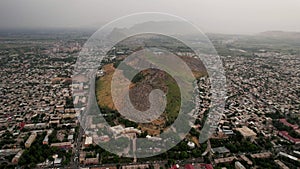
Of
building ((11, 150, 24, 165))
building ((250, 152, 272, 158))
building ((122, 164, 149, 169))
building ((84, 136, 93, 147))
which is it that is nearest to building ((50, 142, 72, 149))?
building ((84, 136, 93, 147))

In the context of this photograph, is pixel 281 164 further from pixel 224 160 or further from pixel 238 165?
pixel 224 160

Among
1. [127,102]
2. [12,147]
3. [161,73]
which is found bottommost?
[12,147]

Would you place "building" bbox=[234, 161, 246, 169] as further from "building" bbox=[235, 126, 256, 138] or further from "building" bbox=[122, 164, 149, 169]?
"building" bbox=[122, 164, 149, 169]

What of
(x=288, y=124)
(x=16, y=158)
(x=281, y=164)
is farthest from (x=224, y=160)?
(x=16, y=158)

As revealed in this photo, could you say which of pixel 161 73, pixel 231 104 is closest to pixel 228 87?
pixel 231 104

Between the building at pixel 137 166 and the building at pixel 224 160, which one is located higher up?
the building at pixel 224 160

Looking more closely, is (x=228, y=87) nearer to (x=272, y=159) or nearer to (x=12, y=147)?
(x=272, y=159)

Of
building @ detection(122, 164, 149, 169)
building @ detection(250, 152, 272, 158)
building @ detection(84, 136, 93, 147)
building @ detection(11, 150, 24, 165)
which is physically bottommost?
building @ detection(11, 150, 24, 165)

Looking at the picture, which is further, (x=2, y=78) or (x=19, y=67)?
(x=19, y=67)

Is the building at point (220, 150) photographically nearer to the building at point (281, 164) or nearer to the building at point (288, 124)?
the building at point (281, 164)

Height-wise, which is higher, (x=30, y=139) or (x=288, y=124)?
(x=288, y=124)

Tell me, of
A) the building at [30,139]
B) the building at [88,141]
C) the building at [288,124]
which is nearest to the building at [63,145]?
the building at [88,141]
